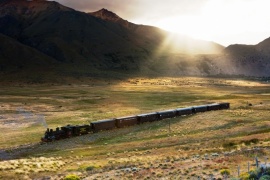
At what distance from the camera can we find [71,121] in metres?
81.4

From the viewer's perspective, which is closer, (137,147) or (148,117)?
(137,147)

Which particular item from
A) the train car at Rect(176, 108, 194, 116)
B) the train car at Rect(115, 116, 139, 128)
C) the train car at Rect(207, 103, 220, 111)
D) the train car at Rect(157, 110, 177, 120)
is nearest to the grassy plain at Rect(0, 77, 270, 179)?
the train car at Rect(115, 116, 139, 128)

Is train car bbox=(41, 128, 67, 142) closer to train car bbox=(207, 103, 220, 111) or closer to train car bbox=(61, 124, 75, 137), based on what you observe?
train car bbox=(61, 124, 75, 137)

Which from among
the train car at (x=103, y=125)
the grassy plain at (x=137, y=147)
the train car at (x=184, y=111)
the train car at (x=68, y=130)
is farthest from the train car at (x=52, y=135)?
the train car at (x=184, y=111)

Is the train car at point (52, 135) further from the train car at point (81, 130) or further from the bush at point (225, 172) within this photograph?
the bush at point (225, 172)

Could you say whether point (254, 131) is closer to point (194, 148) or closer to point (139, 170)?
point (194, 148)

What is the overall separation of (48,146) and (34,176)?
21727 millimetres

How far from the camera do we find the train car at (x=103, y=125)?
213ft

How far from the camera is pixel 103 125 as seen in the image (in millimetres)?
66688

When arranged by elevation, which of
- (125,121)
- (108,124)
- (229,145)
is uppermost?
(125,121)

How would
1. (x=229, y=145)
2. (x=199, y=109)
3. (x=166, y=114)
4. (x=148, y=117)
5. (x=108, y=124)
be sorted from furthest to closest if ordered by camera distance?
(x=199, y=109)
(x=166, y=114)
(x=148, y=117)
(x=108, y=124)
(x=229, y=145)

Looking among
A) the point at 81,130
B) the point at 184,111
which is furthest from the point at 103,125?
the point at 184,111

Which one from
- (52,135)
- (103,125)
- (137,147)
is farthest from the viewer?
(103,125)

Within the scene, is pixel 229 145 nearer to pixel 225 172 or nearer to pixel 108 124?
pixel 225 172
